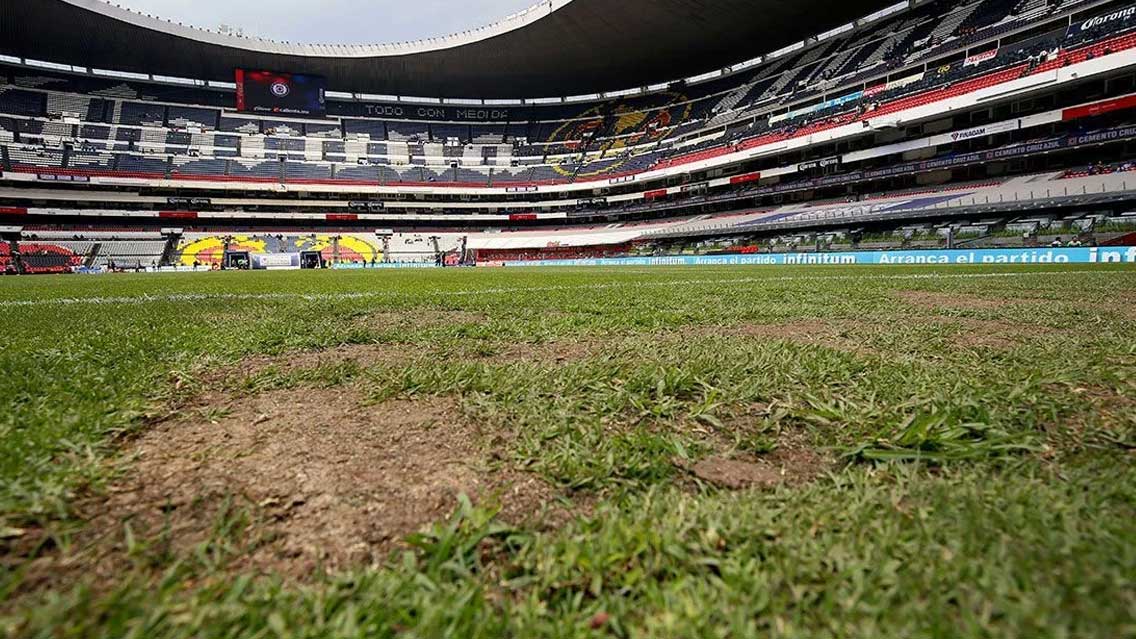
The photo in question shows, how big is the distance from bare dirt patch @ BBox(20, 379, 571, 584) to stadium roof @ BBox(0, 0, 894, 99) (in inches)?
1541

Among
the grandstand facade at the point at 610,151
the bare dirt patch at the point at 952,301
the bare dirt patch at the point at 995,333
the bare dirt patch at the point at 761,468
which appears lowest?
the bare dirt patch at the point at 761,468

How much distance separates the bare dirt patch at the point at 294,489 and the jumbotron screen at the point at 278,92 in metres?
59.0

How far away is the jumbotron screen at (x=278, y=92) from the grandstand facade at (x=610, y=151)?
2.12 meters

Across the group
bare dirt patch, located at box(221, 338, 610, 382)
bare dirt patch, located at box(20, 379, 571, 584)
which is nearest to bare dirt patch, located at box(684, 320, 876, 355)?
bare dirt patch, located at box(221, 338, 610, 382)

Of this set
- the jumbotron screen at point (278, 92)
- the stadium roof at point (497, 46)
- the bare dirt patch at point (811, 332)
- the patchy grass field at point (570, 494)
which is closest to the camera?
the patchy grass field at point (570, 494)

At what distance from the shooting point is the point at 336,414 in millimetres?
1751

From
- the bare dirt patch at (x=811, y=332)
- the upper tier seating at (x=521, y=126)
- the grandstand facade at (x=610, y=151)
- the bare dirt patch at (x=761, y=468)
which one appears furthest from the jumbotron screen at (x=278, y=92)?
the bare dirt patch at (x=761, y=468)

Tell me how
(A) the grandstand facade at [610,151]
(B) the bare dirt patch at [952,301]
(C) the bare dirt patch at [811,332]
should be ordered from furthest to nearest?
(A) the grandstand facade at [610,151]
(B) the bare dirt patch at [952,301]
(C) the bare dirt patch at [811,332]

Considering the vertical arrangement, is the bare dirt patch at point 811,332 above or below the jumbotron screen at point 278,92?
below

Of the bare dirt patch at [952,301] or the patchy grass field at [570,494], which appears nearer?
the patchy grass field at [570,494]

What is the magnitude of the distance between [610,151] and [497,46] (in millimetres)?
15180

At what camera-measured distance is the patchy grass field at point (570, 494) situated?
2.59 ft

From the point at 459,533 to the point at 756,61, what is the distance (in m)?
53.8

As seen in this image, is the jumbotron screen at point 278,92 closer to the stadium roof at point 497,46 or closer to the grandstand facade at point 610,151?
the stadium roof at point 497,46
